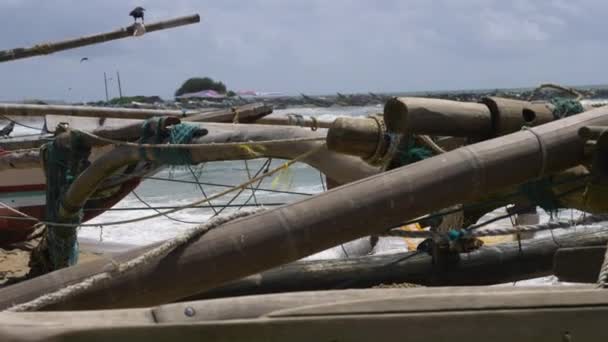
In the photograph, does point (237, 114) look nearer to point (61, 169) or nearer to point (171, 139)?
point (171, 139)

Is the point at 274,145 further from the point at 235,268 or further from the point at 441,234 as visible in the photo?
the point at 235,268

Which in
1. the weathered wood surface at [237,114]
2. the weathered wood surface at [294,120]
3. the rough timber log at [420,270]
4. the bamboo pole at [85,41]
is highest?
the bamboo pole at [85,41]

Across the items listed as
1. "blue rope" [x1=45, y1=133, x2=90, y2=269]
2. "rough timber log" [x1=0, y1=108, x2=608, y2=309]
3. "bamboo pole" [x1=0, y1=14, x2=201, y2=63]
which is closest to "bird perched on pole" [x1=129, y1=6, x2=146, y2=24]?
"bamboo pole" [x1=0, y1=14, x2=201, y2=63]

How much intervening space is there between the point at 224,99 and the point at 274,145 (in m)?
Answer: 60.8

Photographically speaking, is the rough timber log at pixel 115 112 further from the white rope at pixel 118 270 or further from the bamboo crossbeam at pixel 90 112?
the white rope at pixel 118 270

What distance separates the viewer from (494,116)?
2.89 metres

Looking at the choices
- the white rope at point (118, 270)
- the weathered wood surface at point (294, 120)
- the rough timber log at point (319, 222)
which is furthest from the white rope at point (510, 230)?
the weathered wood surface at point (294, 120)

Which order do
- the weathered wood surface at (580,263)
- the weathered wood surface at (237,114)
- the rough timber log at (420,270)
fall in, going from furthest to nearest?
the weathered wood surface at (237,114), the rough timber log at (420,270), the weathered wood surface at (580,263)

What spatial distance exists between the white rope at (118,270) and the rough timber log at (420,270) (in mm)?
1567

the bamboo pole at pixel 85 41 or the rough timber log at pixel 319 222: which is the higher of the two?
the bamboo pole at pixel 85 41

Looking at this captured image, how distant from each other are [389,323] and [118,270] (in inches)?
36.3

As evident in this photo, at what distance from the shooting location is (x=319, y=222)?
224cm

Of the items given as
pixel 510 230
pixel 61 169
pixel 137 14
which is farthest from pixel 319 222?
pixel 137 14

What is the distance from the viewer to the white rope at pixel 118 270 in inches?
81.8
